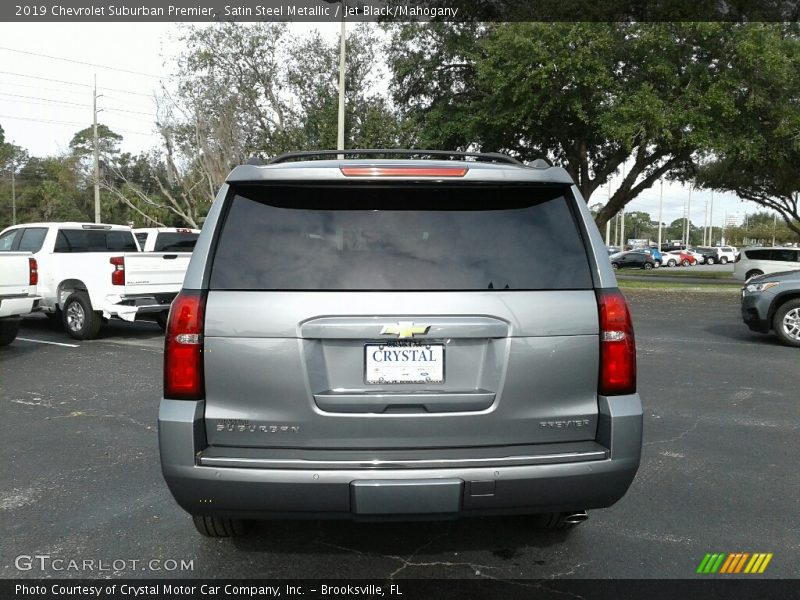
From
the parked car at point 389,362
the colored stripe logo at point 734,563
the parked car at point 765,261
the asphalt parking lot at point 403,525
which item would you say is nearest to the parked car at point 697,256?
the parked car at point 765,261

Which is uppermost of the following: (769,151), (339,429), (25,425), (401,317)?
(769,151)

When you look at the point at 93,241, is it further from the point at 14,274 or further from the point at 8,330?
the point at 14,274

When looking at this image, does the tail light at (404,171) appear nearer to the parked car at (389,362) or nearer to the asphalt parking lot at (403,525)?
the parked car at (389,362)

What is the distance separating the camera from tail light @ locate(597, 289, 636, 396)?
9.86 feet

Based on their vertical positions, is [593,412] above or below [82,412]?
above

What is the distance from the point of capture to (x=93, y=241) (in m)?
12.2

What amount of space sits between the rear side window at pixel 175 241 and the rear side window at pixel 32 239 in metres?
1.93

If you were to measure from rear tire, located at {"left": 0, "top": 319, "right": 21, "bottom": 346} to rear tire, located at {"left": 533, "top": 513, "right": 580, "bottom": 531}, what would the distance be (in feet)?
29.3

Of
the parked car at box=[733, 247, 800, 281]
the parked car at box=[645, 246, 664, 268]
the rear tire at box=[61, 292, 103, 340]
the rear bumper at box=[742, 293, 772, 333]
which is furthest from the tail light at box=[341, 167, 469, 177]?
the parked car at box=[645, 246, 664, 268]

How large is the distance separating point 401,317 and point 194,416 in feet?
3.16

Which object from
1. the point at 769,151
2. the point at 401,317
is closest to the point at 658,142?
the point at 769,151

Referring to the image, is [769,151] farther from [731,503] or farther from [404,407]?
[404,407]

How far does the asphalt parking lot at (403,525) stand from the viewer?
3465 mm

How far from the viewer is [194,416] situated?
9.40ft
